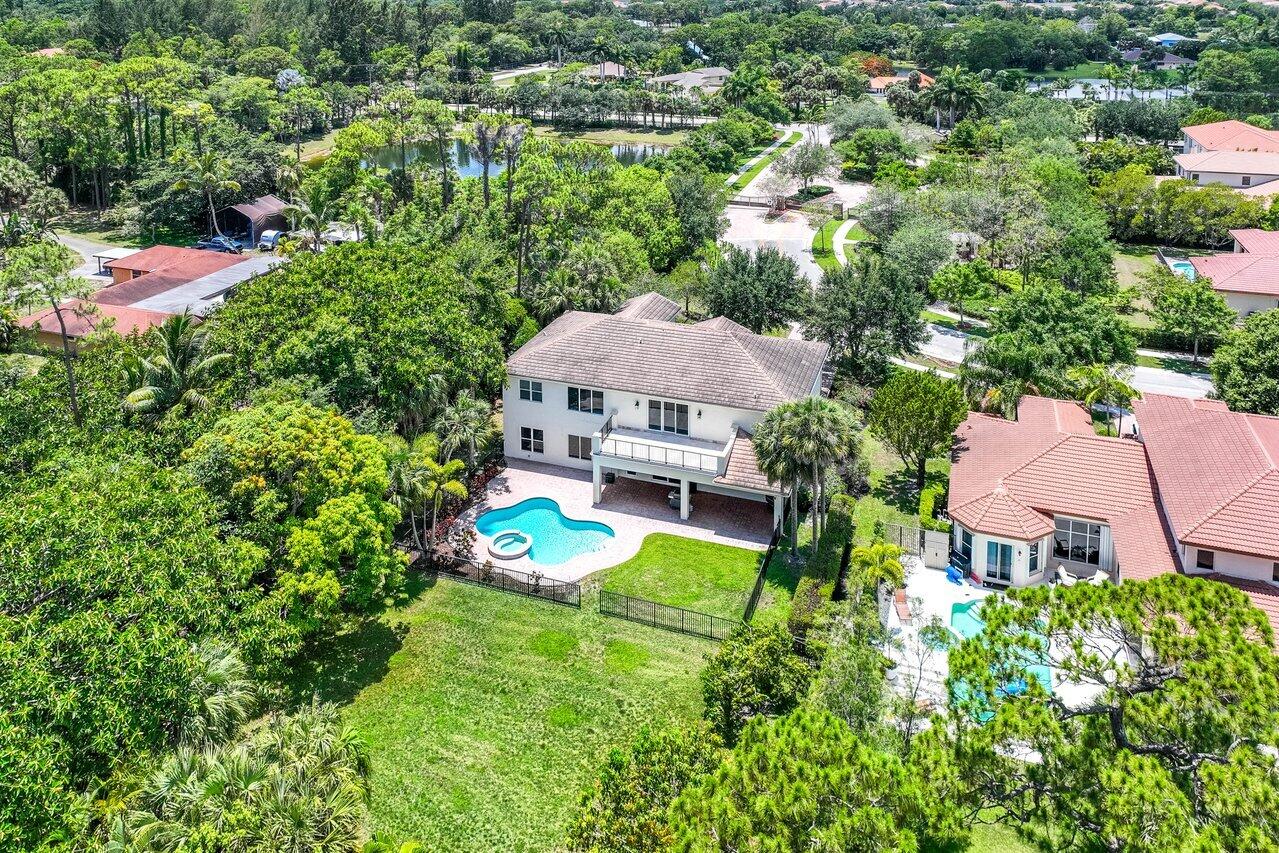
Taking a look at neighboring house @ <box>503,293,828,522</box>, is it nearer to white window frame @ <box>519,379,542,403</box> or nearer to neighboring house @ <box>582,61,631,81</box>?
white window frame @ <box>519,379,542,403</box>

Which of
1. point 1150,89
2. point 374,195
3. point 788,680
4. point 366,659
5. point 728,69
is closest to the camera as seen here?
point 788,680

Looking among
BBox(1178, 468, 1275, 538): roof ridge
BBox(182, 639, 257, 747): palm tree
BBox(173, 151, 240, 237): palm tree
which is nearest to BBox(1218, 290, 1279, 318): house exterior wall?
BBox(1178, 468, 1275, 538): roof ridge

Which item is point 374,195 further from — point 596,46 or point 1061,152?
point 596,46

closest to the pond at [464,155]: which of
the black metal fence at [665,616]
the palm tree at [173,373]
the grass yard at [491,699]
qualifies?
the palm tree at [173,373]

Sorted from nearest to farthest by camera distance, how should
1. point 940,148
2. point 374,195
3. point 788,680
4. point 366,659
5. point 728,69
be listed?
point 788,680, point 366,659, point 374,195, point 940,148, point 728,69

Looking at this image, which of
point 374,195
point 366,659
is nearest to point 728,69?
point 374,195

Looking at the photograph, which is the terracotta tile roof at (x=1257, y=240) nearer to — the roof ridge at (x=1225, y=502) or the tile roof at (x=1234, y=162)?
the tile roof at (x=1234, y=162)

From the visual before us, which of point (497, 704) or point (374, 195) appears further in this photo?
point (374, 195)
